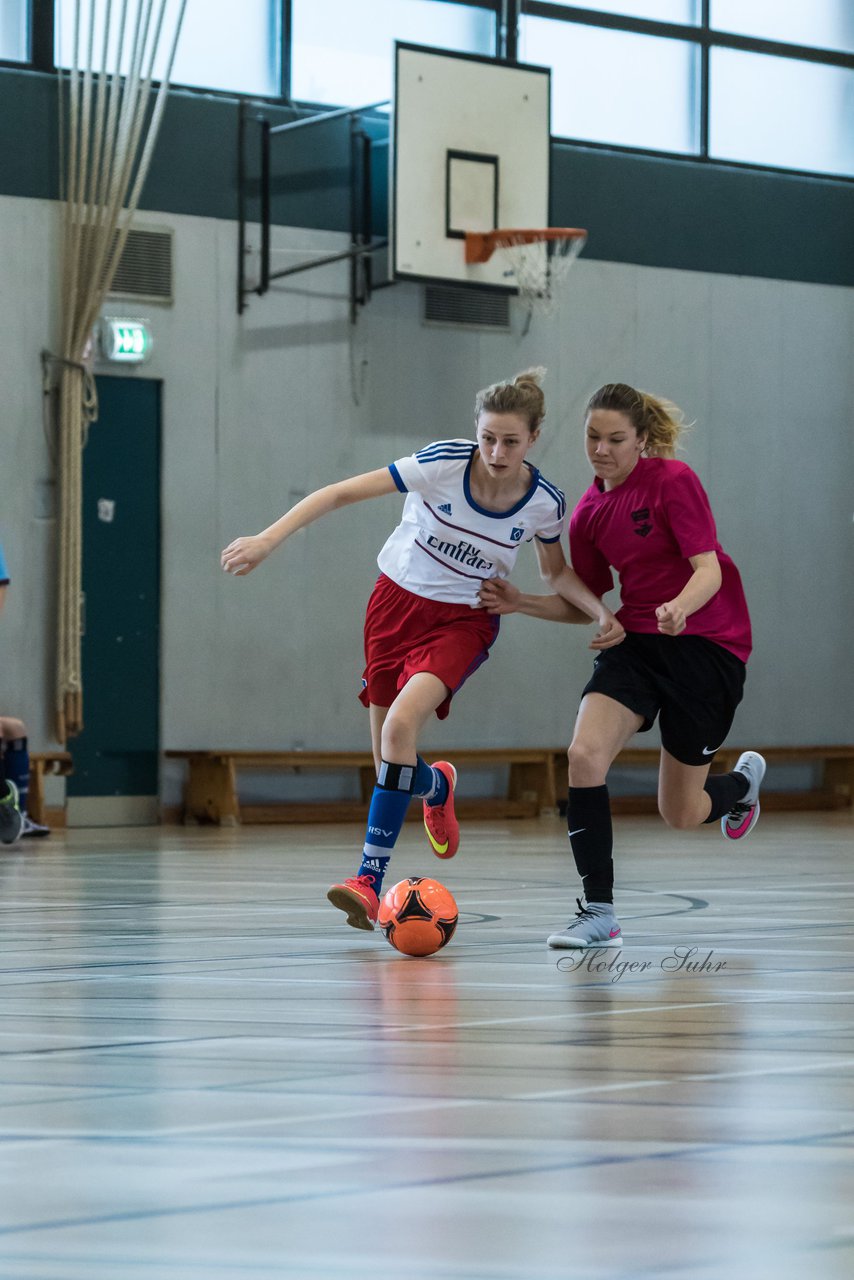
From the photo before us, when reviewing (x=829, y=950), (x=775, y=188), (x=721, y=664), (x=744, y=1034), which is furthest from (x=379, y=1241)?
(x=775, y=188)

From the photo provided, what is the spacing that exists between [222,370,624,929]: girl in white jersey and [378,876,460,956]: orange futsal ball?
27 cm

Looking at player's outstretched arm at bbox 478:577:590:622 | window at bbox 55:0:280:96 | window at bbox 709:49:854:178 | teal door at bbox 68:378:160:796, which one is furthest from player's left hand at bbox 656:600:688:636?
window at bbox 709:49:854:178

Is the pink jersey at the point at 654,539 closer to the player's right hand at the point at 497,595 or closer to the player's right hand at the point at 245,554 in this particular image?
the player's right hand at the point at 497,595

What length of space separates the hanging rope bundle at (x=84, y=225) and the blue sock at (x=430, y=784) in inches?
Answer: 217

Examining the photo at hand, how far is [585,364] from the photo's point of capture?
1205 centimetres

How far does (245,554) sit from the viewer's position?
4.23m

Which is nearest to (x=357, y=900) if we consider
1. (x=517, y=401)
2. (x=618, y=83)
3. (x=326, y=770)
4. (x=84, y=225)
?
(x=517, y=401)

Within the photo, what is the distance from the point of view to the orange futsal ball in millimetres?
4035

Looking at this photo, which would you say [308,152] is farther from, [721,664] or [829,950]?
[829,950]

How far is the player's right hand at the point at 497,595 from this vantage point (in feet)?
15.4

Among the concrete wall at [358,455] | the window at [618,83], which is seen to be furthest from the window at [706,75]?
the concrete wall at [358,455]

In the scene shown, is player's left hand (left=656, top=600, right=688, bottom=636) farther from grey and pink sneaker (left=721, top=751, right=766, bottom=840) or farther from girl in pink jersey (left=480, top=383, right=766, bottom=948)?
grey and pink sneaker (left=721, top=751, right=766, bottom=840)

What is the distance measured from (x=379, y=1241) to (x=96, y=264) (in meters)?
9.08

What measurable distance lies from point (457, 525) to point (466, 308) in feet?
23.2
